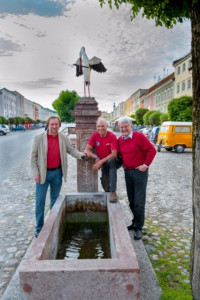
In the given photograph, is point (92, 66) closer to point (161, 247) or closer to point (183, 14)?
point (183, 14)

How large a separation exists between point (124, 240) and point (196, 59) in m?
1.95

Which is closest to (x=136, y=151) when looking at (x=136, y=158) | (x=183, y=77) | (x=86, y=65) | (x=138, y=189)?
(x=136, y=158)

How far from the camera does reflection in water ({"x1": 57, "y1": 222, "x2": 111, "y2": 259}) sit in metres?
3.30

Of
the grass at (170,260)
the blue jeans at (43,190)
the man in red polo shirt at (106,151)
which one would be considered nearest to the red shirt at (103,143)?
the man in red polo shirt at (106,151)

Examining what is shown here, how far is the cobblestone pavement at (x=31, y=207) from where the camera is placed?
144 inches

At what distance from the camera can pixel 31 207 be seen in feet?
18.3

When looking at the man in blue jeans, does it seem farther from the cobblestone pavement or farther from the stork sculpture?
the stork sculpture

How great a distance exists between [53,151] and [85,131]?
1.24 m

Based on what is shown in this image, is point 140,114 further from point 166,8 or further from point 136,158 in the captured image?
point 166,8

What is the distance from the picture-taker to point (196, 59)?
2.17 meters

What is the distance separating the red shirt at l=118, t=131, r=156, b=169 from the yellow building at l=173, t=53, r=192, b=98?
35.2m

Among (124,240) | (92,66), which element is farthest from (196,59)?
(92,66)

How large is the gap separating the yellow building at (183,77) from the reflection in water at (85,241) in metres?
35.5

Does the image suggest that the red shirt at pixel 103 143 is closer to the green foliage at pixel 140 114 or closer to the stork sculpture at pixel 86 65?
the stork sculpture at pixel 86 65
